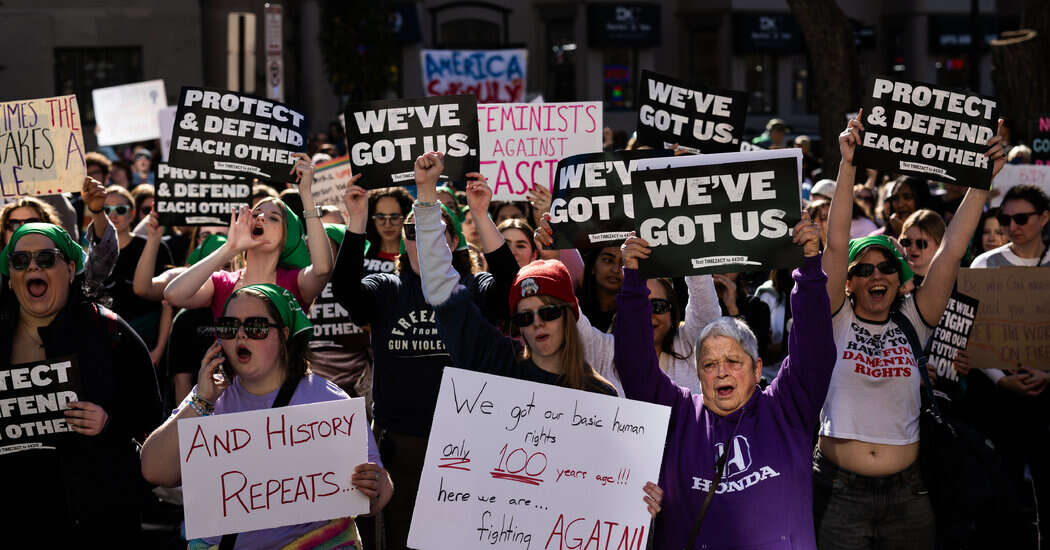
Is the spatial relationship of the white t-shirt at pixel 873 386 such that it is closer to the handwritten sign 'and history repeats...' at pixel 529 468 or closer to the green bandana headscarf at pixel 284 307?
the handwritten sign 'and history repeats...' at pixel 529 468

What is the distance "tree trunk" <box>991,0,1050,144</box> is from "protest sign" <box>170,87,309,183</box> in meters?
8.85

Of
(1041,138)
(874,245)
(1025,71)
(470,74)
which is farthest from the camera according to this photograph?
(470,74)

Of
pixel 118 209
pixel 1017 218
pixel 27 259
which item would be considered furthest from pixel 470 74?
pixel 27 259

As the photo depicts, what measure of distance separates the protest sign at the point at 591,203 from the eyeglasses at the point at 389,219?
109cm

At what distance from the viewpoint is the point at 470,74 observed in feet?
52.6

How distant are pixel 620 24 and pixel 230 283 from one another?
29138 mm

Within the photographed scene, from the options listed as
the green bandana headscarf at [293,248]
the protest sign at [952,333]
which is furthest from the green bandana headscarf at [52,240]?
the protest sign at [952,333]

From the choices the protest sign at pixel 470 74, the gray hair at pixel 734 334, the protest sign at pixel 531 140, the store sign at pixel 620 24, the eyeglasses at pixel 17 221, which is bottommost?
the gray hair at pixel 734 334

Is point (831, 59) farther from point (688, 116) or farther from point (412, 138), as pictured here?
point (412, 138)

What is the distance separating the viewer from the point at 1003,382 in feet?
19.9

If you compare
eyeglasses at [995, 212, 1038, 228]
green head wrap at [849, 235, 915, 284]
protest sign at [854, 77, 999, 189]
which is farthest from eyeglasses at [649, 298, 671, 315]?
eyeglasses at [995, 212, 1038, 228]

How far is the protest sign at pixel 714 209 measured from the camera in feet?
13.2

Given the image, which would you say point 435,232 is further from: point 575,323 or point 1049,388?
point 1049,388

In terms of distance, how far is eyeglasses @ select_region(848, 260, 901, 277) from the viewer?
485 centimetres
